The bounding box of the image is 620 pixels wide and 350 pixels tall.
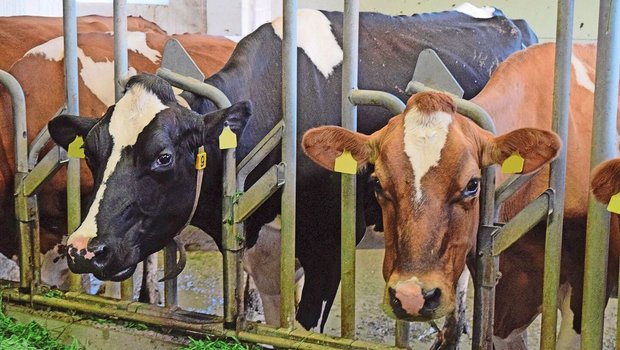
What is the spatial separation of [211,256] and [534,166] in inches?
179

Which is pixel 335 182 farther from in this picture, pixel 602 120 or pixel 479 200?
pixel 602 120

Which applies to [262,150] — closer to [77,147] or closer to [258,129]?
[258,129]

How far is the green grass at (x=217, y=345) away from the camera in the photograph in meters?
3.36

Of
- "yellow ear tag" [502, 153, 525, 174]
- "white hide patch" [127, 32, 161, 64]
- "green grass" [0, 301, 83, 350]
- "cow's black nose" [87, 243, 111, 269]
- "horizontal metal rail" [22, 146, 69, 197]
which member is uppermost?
"white hide patch" [127, 32, 161, 64]

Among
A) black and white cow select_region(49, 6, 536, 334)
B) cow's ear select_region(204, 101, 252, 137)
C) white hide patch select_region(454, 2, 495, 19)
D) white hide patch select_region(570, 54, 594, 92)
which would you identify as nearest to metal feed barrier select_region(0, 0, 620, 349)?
cow's ear select_region(204, 101, 252, 137)

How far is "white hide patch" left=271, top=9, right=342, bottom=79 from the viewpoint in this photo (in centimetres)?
403

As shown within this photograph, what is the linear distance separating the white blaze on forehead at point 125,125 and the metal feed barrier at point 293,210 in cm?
22

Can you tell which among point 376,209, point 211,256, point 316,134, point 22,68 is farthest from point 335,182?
point 211,256

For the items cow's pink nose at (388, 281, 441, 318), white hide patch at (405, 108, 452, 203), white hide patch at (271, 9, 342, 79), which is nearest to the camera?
cow's pink nose at (388, 281, 441, 318)

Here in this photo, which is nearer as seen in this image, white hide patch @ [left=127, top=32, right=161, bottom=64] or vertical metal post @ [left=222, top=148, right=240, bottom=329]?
vertical metal post @ [left=222, top=148, right=240, bottom=329]

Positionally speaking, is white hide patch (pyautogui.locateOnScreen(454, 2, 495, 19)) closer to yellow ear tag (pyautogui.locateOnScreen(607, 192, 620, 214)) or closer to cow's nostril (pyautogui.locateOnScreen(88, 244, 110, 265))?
yellow ear tag (pyautogui.locateOnScreen(607, 192, 620, 214))

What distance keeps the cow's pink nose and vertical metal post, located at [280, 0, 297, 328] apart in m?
0.78

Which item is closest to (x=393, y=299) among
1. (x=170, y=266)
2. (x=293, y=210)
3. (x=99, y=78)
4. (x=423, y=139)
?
(x=423, y=139)

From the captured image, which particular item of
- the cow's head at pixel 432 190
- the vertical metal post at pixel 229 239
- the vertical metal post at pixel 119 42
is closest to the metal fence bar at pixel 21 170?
the vertical metal post at pixel 119 42
